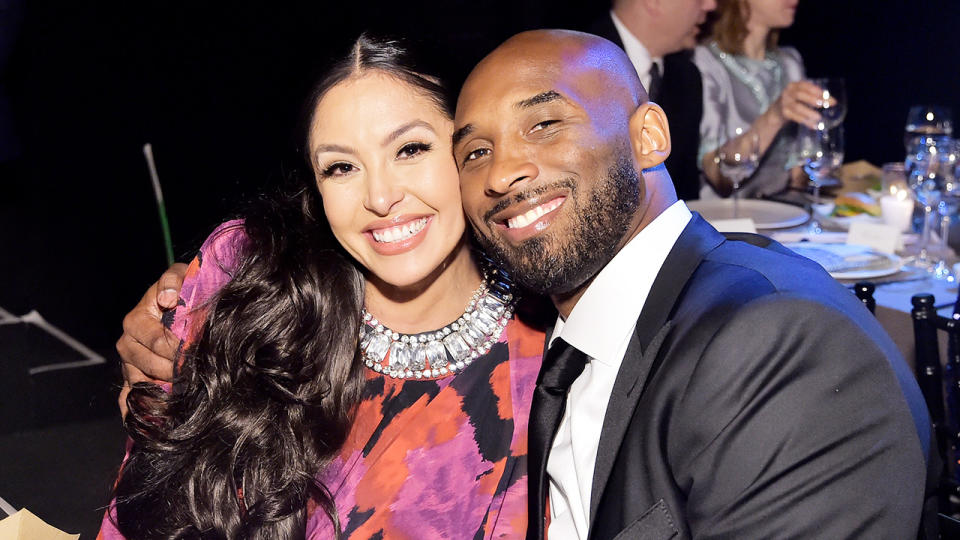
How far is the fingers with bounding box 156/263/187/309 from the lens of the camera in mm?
2059

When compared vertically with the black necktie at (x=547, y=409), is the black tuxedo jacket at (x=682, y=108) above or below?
below

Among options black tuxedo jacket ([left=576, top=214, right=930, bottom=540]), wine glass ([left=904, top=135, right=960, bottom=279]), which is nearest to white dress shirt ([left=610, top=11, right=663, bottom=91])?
wine glass ([left=904, top=135, right=960, bottom=279])

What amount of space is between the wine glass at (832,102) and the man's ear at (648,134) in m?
2.04

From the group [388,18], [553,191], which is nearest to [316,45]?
[388,18]

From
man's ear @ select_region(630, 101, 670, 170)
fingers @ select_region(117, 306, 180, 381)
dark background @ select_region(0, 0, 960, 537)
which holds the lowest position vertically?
dark background @ select_region(0, 0, 960, 537)

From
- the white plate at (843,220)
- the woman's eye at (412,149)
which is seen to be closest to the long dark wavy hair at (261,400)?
the woman's eye at (412,149)

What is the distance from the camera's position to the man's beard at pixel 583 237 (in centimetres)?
154

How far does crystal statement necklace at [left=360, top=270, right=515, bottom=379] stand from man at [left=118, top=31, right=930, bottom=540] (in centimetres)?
34

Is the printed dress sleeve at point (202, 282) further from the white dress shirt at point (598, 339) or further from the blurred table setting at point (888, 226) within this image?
the blurred table setting at point (888, 226)

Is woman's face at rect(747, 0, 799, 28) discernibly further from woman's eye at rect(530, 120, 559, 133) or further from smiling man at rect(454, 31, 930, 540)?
woman's eye at rect(530, 120, 559, 133)

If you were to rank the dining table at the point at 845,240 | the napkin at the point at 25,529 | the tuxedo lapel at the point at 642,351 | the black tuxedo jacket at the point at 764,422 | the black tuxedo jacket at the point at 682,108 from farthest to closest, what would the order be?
the black tuxedo jacket at the point at 682,108, the dining table at the point at 845,240, the tuxedo lapel at the point at 642,351, the black tuxedo jacket at the point at 764,422, the napkin at the point at 25,529

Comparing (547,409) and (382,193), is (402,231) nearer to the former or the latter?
(382,193)

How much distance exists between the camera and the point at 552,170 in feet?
5.05

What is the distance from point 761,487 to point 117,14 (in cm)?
453
